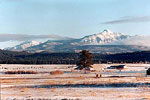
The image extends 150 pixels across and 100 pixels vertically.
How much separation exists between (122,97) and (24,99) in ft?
30.8

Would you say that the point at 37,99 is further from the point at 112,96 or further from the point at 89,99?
the point at 112,96

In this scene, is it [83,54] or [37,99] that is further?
[83,54]

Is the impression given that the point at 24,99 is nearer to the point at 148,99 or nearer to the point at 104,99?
the point at 104,99

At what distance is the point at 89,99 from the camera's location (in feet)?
109

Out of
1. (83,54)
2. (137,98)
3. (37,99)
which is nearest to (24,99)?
(37,99)

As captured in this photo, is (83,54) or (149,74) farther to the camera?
(83,54)

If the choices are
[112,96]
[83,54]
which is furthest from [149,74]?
[112,96]

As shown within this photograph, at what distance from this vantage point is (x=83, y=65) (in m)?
106

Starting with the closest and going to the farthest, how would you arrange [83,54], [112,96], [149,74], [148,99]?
[148,99], [112,96], [149,74], [83,54]

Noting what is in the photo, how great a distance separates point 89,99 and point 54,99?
3288 millimetres

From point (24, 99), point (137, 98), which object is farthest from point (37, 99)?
point (137, 98)

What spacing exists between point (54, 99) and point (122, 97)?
6.58 m

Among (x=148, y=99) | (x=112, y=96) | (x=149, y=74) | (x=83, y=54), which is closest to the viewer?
(x=148, y=99)

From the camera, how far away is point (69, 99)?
33125mm
